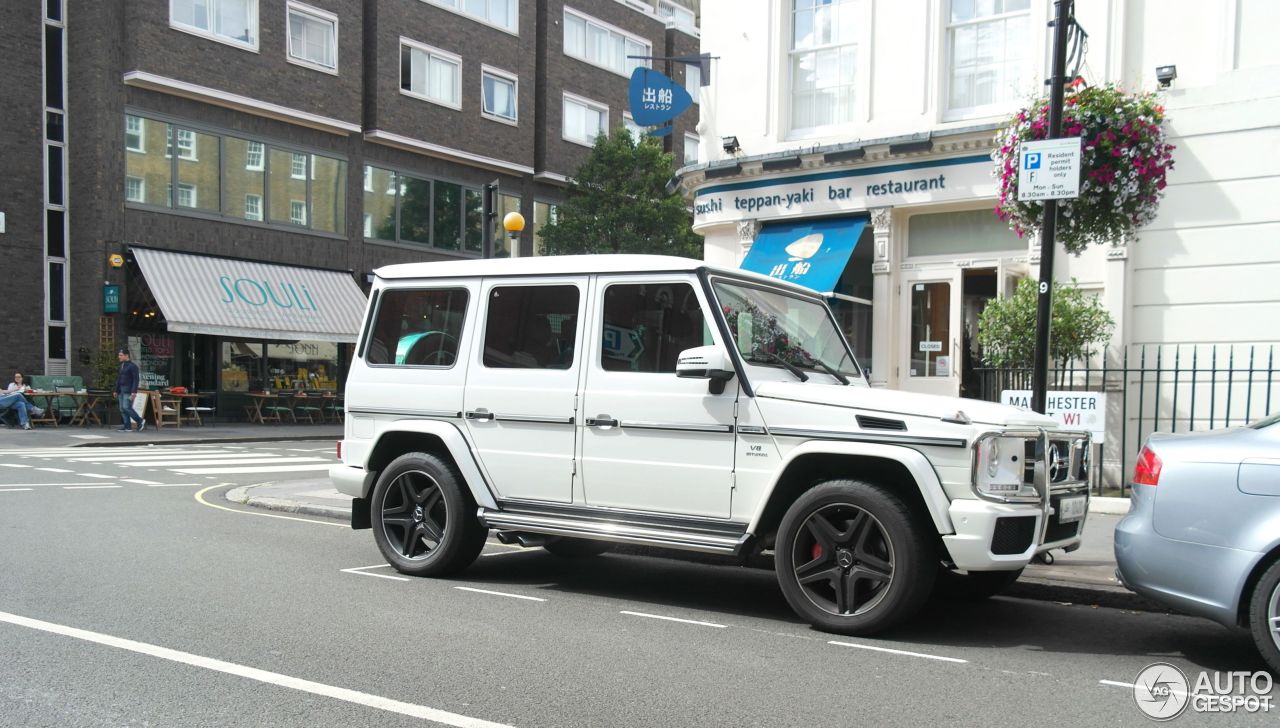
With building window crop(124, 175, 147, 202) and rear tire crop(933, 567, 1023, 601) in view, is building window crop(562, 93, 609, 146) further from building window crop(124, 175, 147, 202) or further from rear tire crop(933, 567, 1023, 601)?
rear tire crop(933, 567, 1023, 601)

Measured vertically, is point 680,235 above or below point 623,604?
above

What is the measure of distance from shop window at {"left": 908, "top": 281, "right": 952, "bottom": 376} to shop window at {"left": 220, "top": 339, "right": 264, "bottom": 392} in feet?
59.0

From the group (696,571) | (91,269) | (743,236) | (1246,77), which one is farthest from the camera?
(91,269)

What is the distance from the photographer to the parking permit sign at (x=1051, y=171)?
7.96 metres

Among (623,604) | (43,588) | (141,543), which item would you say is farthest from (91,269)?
(623,604)

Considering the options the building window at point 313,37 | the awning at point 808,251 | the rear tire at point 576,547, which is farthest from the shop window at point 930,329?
the building window at point 313,37

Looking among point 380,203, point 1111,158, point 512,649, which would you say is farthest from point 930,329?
point 380,203

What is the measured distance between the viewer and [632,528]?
22.3ft

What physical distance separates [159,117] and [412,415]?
795 inches

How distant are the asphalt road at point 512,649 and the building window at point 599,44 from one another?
28826 millimetres

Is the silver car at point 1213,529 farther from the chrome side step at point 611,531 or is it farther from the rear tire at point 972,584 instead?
the chrome side step at point 611,531

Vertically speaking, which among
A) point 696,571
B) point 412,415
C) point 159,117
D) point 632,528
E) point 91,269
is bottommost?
point 696,571

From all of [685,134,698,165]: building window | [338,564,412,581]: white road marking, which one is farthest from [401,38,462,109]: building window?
[338,564,412,581]: white road marking

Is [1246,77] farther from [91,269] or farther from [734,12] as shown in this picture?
[91,269]
